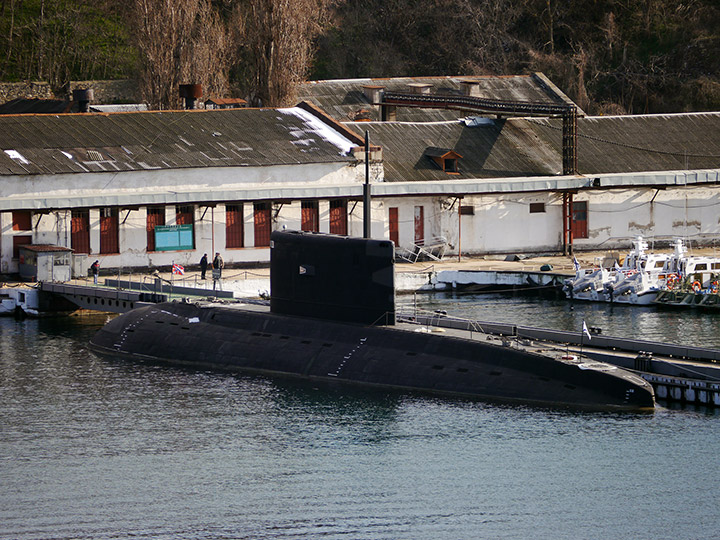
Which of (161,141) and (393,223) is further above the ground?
(161,141)

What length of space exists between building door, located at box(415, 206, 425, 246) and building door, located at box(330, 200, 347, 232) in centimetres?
358

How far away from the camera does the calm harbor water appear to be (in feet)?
80.8

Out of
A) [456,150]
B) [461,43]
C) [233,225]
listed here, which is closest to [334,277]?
[233,225]

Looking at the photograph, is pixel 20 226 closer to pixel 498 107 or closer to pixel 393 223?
pixel 393 223

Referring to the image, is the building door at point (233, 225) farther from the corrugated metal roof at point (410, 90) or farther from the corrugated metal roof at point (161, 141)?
the corrugated metal roof at point (410, 90)

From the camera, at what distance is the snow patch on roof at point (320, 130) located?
58781 mm

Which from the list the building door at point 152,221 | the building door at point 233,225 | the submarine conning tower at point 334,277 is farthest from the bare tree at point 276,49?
the submarine conning tower at point 334,277

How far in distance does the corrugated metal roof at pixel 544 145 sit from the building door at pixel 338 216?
2851 millimetres

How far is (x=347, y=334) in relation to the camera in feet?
117

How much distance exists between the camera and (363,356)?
35.0 m

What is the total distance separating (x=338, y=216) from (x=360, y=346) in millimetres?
22544

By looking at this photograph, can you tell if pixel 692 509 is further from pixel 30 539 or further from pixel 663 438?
pixel 30 539

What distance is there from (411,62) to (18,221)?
164 feet

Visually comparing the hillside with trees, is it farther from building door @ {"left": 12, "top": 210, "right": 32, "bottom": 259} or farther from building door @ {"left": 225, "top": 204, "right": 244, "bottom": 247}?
building door @ {"left": 12, "top": 210, "right": 32, "bottom": 259}
